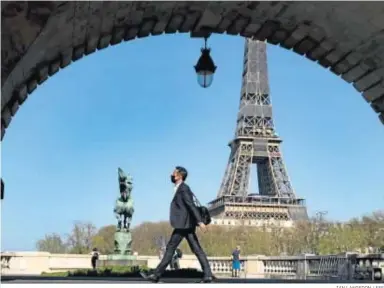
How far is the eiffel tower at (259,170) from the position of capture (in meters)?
85.6

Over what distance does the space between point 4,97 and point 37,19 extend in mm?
1175

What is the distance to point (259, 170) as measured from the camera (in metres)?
90.6

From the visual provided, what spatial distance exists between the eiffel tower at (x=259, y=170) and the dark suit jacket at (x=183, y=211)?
250 feet

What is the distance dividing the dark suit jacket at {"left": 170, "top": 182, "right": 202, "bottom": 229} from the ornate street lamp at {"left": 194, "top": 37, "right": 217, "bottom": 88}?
2.43 metres

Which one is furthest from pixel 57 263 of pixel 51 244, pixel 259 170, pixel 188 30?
pixel 259 170

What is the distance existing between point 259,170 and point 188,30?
8194 centimetres

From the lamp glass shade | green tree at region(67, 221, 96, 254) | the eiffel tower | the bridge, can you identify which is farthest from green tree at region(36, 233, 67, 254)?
the lamp glass shade

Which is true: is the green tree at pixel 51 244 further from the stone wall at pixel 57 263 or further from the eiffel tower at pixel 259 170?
the stone wall at pixel 57 263

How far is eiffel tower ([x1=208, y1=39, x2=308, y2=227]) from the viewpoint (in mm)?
85562

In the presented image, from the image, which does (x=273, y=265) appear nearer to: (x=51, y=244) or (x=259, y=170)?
(x=51, y=244)

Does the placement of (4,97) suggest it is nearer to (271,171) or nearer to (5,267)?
(5,267)

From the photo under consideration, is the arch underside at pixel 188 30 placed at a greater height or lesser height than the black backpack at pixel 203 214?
greater

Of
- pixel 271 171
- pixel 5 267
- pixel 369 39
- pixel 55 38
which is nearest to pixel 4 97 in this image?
pixel 55 38

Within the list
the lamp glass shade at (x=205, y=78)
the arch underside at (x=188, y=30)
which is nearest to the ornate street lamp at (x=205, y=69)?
the lamp glass shade at (x=205, y=78)
